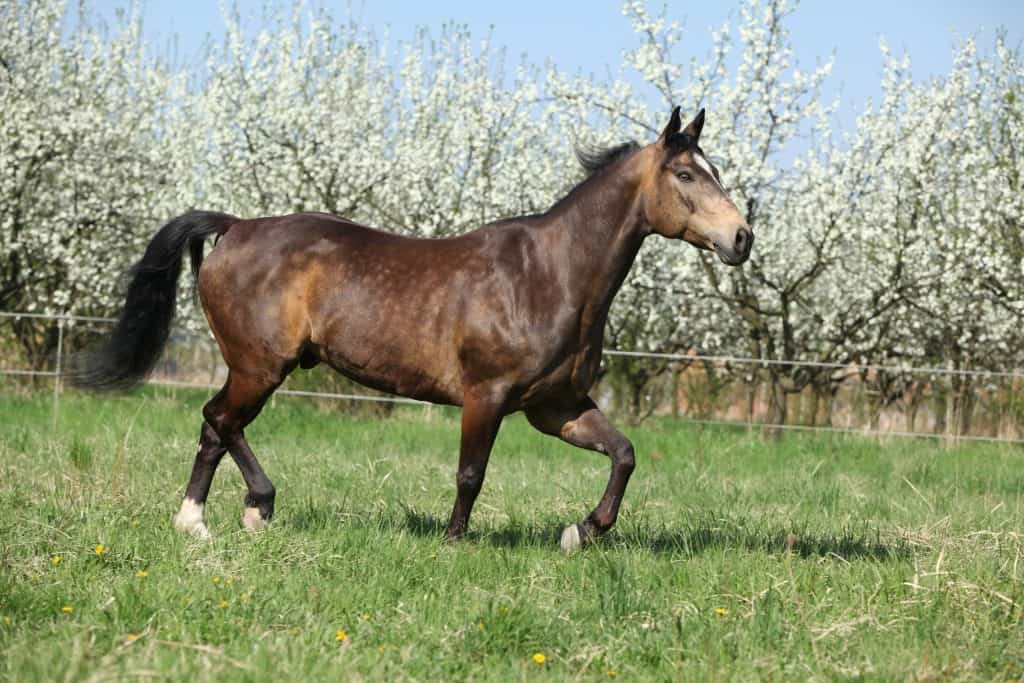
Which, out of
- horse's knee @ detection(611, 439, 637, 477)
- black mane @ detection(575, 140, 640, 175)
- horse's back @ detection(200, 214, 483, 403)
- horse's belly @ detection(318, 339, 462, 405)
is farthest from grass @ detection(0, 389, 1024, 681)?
black mane @ detection(575, 140, 640, 175)

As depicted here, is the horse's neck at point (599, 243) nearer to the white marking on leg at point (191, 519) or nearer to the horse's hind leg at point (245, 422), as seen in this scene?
the horse's hind leg at point (245, 422)

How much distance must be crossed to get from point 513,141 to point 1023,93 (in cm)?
699

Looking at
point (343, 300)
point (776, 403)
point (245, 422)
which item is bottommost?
point (776, 403)

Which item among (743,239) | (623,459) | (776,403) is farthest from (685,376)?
(743,239)

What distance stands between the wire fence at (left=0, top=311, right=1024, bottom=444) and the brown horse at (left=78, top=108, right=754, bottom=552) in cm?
641

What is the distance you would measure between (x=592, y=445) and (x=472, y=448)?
0.66 metres

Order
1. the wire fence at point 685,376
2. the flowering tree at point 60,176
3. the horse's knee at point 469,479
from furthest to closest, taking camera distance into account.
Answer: the flowering tree at point 60,176, the wire fence at point 685,376, the horse's knee at point 469,479

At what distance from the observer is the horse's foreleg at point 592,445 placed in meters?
5.61

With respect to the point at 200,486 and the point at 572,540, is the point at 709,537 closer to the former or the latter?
the point at 572,540

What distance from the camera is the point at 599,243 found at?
5637 mm

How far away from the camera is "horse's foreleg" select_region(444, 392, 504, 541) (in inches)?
217

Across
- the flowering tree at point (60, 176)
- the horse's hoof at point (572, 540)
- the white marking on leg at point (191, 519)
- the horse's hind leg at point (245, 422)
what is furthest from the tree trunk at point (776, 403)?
the white marking on leg at point (191, 519)

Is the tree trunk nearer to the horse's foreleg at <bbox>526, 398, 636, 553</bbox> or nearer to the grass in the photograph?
the grass

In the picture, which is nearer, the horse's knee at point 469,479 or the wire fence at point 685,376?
the horse's knee at point 469,479
